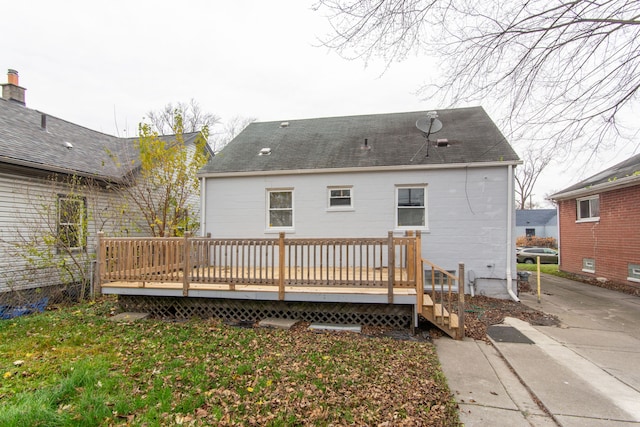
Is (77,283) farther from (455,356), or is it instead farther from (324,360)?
(455,356)

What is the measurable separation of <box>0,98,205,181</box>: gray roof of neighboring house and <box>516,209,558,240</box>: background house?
→ 125 ft

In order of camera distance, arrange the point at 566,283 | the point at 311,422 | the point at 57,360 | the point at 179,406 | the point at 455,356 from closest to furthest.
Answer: the point at 311,422 → the point at 179,406 → the point at 57,360 → the point at 455,356 → the point at 566,283

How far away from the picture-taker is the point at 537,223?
35.2 metres

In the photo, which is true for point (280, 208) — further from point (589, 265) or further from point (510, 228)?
point (589, 265)

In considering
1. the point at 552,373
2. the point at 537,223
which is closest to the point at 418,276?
the point at 552,373

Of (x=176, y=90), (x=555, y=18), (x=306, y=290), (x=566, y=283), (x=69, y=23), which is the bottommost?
(x=566, y=283)

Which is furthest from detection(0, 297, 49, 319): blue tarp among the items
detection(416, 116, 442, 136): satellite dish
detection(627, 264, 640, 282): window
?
detection(627, 264, 640, 282): window

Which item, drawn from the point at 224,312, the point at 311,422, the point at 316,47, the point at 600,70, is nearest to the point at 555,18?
the point at 600,70

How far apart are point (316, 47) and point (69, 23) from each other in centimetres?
894

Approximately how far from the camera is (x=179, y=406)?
3.10m

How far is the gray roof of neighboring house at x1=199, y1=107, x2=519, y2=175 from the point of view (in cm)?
877

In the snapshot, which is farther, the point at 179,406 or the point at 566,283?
the point at 566,283

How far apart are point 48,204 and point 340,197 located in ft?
25.5

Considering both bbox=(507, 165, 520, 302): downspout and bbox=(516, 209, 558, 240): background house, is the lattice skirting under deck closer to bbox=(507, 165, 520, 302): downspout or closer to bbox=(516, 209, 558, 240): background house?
bbox=(507, 165, 520, 302): downspout
